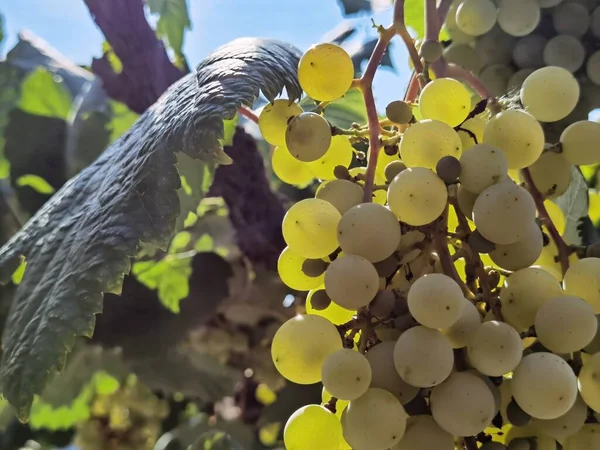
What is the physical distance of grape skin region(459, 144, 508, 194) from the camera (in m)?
0.26

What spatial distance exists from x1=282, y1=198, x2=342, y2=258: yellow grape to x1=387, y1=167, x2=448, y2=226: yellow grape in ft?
0.09

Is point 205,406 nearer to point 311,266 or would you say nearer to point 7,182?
point 7,182

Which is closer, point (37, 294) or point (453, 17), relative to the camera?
point (37, 294)

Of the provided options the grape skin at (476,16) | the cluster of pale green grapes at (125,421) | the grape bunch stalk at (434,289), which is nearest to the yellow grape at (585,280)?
the grape bunch stalk at (434,289)

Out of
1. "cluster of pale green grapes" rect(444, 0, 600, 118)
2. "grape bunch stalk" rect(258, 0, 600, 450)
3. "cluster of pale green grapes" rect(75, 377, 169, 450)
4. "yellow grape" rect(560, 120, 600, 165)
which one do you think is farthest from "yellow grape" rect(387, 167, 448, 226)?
"cluster of pale green grapes" rect(75, 377, 169, 450)

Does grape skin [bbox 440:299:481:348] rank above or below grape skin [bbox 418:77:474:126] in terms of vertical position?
below

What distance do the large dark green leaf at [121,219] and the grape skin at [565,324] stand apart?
16 centimetres

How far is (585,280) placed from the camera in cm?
28

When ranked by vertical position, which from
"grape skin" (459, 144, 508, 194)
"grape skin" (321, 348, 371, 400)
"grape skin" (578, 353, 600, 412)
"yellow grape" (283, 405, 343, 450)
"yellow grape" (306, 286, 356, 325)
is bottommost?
"grape skin" (578, 353, 600, 412)

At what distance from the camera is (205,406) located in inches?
31.1

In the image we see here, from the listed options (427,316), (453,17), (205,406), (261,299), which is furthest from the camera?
(205,406)

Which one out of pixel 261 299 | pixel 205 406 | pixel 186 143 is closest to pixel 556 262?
pixel 186 143

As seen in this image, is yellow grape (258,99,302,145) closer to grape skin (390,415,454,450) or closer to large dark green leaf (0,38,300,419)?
large dark green leaf (0,38,300,419)

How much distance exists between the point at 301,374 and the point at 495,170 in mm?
122
